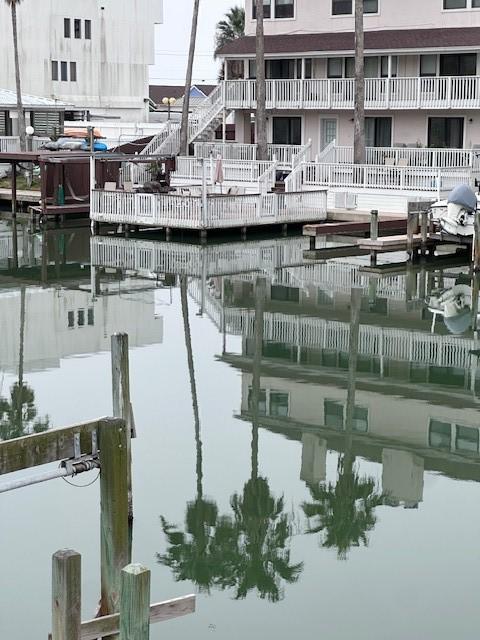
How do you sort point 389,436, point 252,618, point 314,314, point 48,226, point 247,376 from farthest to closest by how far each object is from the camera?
point 48,226 < point 314,314 < point 247,376 < point 389,436 < point 252,618

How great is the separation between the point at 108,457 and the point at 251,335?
12.9m

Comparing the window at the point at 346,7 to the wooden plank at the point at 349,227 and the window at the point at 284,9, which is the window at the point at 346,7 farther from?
the wooden plank at the point at 349,227

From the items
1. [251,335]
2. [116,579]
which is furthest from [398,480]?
[251,335]

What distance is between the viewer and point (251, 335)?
22.0 metres

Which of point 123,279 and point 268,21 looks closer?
point 123,279

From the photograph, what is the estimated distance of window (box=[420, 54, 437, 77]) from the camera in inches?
1774

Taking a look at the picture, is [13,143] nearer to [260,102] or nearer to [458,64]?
[260,102]

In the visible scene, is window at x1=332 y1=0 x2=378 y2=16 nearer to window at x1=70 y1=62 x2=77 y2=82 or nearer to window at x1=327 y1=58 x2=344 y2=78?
window at x1=327 y1=58 x2=344 y2=78

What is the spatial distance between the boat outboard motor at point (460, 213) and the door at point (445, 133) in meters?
14.7

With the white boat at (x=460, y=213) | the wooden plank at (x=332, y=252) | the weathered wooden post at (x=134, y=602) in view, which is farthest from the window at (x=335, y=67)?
the weathered wooden post at (x=134, y=602)

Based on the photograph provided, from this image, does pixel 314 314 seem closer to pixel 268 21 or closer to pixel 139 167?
pixel 139 167

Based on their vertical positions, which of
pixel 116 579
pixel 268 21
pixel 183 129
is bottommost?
pixel 116 579

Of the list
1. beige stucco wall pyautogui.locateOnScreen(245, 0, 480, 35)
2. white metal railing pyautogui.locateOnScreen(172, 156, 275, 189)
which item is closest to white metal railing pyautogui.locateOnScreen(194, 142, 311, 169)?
white metal railing pyautogui.locateOnScreen(172, 156, 275, 189)

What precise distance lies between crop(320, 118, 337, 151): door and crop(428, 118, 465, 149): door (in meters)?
4.24
